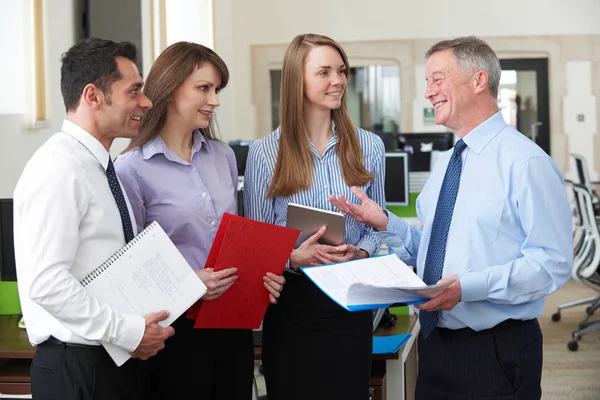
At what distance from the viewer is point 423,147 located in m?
7.01

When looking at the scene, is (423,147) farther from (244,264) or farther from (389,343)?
(244,264)

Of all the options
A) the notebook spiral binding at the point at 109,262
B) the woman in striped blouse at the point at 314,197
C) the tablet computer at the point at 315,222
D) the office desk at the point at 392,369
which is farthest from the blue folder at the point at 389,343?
the notebook spiral binding at the point at 109,262

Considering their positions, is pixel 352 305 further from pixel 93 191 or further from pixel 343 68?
pixel 343 68

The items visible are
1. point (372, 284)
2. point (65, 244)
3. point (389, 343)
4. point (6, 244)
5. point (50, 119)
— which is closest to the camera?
point (65, 244)

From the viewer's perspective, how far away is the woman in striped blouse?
2.46 meters

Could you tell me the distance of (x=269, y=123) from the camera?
38.0 feet

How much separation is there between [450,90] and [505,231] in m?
0.41

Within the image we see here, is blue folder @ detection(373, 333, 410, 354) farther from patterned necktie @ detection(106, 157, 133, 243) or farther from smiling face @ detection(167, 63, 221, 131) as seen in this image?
patterned necktie @ detection(106, 157, 133, 243)

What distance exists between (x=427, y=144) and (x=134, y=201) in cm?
499

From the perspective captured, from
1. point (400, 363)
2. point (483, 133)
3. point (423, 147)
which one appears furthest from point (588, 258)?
point (483, 133)

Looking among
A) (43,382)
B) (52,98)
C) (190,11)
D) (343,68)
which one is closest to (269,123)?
(190,11)

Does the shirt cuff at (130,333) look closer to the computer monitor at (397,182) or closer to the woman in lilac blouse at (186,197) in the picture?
the woman in lilac blouse at (186,197)

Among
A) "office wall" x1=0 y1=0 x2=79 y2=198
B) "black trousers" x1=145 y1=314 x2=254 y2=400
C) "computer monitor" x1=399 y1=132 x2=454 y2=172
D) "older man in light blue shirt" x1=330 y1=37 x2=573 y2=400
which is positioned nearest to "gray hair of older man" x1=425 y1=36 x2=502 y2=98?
"older man in light blue shirt" x1=330 y1=37 x2=573 y2=400

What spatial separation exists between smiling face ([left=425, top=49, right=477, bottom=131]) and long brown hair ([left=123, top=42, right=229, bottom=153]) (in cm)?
66
